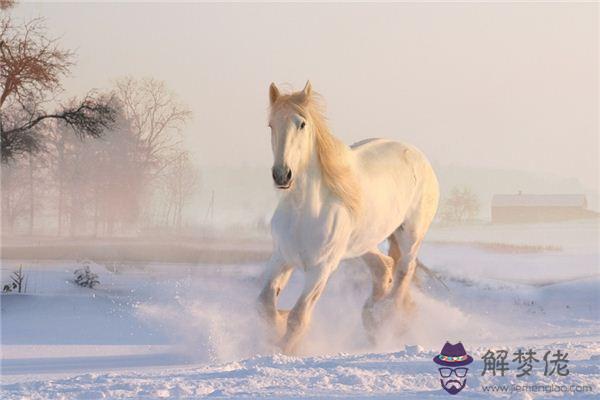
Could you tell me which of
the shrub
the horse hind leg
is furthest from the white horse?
the shrub

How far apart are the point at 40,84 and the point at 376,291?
24.6ft

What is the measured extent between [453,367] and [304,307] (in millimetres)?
1573

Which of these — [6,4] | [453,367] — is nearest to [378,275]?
[453,367]

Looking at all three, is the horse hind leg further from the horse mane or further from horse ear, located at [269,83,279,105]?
horse ear, located at [269,83,279,105]

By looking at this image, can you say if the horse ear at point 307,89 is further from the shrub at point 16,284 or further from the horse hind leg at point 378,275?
the shrub at point 16,284

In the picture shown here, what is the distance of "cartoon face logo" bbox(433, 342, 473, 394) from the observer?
17.9 feet

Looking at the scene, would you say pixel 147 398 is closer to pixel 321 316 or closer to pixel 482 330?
pixel 321 316

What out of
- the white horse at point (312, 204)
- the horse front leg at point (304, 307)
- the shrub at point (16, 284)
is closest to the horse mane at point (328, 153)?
the white horse at point (312, 204)

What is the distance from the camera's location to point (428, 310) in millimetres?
9664

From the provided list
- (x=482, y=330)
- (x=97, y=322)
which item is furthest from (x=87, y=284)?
(x=482, y=330)

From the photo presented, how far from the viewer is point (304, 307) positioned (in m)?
6.99

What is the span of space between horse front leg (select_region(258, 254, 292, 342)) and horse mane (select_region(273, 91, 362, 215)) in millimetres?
774

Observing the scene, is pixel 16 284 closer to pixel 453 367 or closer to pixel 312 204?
pixel 312 204

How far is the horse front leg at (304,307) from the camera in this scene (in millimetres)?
6957
